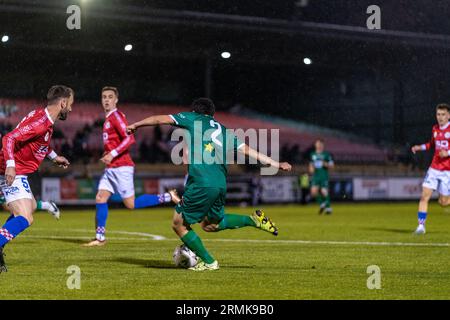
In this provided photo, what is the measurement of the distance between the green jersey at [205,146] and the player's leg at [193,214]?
0.41 ft

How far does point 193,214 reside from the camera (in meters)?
9.57

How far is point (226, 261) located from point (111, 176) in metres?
4.02

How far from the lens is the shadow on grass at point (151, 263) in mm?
10273

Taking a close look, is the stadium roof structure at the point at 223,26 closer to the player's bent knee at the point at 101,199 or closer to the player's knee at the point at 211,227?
the player's bent knee at the point at 101,199

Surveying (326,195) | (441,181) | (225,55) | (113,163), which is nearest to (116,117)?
(113,163)

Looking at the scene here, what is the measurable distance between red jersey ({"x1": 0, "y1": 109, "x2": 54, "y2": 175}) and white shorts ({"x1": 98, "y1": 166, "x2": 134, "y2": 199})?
3.81m

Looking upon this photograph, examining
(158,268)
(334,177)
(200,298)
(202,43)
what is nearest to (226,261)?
(158,268)

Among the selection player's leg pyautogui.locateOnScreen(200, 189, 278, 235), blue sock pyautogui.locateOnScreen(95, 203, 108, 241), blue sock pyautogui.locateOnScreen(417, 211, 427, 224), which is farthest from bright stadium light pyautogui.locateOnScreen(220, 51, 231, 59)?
player's leg pyautogui.locateOnScreen(200, 189, 278, 235)

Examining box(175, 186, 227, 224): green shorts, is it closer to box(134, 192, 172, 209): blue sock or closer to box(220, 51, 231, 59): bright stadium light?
box(134, 192, 172, 209): blue sock

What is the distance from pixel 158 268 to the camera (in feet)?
32.9

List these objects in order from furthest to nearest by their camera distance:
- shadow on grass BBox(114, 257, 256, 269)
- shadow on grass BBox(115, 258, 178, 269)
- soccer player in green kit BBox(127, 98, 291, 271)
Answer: shadow on grass BBox(115, 258, 178, 269) < shadow on grass BBox(114, 257, 256, 269) < soccer player in green kit BBox(127, 98, 291, 271)

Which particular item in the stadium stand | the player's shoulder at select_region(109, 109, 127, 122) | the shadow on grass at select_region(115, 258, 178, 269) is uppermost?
the stadium stand

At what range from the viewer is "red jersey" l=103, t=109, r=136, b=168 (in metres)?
13.9

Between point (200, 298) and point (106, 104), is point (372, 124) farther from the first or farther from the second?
point (200, 298)
